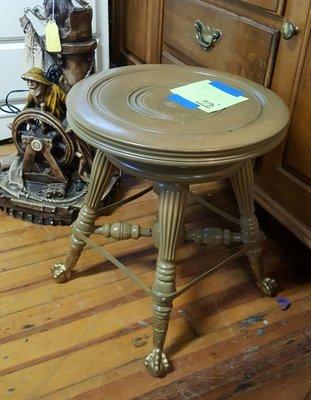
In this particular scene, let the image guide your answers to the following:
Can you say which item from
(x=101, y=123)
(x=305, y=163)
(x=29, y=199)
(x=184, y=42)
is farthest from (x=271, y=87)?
(x=29, y=199)

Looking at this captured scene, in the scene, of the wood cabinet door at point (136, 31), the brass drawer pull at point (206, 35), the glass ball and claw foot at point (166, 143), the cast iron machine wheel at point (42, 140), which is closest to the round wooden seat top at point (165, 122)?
the glass ball and claw foot at point (166, 143)

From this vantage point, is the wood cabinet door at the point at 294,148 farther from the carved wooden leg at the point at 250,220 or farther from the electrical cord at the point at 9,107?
the electrical cord at the point at 9,107

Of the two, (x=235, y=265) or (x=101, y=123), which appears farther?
(x=235, y=265)

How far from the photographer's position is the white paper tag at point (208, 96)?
892mm

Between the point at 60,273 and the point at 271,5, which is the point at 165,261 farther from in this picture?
the point at 271,5

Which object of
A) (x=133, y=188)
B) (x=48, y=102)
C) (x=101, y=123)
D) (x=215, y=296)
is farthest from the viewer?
(x=133, y=188)

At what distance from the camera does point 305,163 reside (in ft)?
3.46

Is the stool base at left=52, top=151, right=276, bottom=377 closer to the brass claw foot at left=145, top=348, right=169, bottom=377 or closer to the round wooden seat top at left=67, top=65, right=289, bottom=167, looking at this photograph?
the brass claw foot at left=145, top=348, right=169, bottom=377

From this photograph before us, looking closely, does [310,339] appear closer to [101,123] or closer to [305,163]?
[305,163]

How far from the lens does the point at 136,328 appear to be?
1066 mm

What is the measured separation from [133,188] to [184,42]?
1.59 ft

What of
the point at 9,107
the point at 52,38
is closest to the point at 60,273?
the point at 52,38

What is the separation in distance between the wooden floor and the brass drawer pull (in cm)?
55

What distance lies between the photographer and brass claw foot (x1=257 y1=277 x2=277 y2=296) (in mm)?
1156
